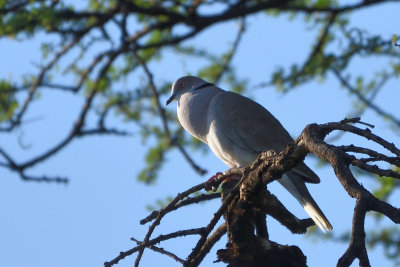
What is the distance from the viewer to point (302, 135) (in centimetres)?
249

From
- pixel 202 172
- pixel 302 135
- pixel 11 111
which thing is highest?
pixel 11 111

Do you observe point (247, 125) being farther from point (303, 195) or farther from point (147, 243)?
point (147, 243)

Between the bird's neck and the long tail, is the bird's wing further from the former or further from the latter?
the long tail

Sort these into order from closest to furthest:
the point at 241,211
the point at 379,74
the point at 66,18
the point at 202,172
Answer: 1. the point at 241,211
2. the point at 202,172
3. the point at 379,74
4. the point at 66,18

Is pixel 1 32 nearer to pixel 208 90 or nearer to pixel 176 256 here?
pixel 208 90

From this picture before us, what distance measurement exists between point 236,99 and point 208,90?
0.40 metres

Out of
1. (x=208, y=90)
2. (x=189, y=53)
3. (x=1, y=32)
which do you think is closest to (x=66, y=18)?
(x=1, y=32)

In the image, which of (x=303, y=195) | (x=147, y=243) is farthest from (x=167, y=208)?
(x=303, y=195)

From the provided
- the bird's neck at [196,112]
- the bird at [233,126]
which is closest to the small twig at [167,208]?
the bird at [233,126]

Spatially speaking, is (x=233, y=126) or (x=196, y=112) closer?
(x=233, y=126)

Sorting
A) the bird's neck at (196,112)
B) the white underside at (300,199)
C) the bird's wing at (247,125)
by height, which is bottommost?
the white underside at (300,199)

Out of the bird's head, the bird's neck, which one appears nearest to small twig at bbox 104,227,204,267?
the bird's neck

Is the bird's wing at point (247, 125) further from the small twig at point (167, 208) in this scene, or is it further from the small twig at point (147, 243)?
the small twig at point (147, 243)

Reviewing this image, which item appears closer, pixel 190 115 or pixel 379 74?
pixel 190 115
